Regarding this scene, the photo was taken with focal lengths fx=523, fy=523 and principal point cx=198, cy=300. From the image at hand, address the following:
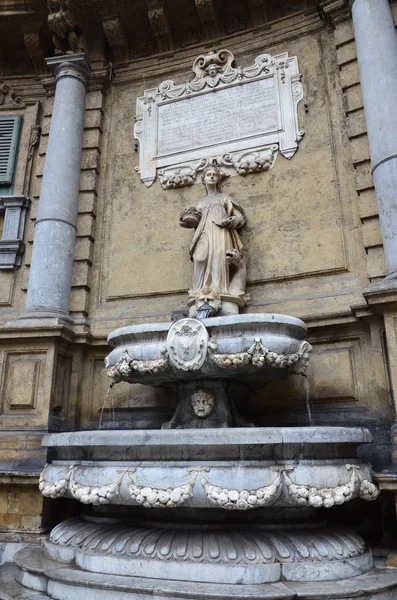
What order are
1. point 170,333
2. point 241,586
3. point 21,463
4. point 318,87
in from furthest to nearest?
point 318,87 < point 21,463 < point 170,333 < point 241,586

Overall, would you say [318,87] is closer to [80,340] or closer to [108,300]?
[108,300]

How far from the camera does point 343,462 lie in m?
3.45

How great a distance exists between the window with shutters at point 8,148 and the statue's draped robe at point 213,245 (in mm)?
3073

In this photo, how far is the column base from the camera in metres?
5.46

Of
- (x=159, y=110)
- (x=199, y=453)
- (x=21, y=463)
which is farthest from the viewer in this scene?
(x=159, y=110)

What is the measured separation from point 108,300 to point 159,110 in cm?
275

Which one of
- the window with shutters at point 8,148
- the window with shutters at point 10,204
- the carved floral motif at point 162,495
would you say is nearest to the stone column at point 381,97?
the carved floral motif at point 162,495

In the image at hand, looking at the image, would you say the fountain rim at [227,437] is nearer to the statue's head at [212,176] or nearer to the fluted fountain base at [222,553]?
the fluted fountain base at [222,553]

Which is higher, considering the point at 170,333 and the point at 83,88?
the point at 83,88

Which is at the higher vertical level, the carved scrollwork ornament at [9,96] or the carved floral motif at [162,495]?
the carved scrollwork ornament at [9,96]

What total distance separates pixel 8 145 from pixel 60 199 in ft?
5.82

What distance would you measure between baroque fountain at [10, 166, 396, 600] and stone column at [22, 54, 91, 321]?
226 centimetres

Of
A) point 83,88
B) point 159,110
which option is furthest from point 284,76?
point 83,88

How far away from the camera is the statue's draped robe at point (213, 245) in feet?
17.4
